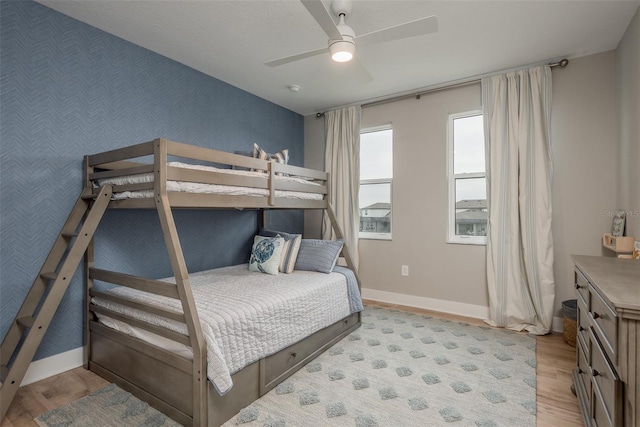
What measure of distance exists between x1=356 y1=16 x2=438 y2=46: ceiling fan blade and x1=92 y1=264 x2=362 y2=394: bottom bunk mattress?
1763 mm

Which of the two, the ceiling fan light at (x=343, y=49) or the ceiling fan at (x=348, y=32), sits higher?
the ceiling fan at (x=348, y=32)

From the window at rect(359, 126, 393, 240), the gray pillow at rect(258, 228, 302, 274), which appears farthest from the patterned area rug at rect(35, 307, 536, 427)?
the window at rect(359, 126, 393, 240)

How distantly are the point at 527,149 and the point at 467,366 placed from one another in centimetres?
206

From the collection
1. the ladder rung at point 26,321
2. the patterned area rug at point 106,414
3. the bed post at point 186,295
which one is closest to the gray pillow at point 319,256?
the bed post at point 186,295

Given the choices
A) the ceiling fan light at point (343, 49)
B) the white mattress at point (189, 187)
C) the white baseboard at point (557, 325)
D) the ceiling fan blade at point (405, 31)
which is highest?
the ceiling fan blade at point (405, 31)

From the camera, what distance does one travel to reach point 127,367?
2039 millimetres

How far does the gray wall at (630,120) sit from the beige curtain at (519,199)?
19.4 inches

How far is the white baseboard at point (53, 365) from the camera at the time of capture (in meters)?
2.15

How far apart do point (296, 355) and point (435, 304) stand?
198 cm

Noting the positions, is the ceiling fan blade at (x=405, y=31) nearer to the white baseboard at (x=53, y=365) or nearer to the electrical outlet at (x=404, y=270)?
the electrical outlet at (x=404, y=270)

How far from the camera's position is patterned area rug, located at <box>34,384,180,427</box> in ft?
5.67

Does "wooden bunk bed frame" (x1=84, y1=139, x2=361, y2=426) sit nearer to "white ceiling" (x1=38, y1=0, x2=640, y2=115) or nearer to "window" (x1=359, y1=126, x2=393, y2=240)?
"white ceiling" (x1=38, y1=0, x2=640, y2=115)

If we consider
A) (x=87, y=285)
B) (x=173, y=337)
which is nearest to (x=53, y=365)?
(x=87, y=285)

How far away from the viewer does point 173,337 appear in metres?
1.76
